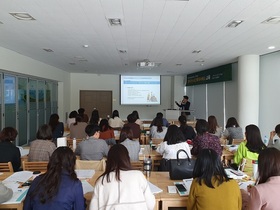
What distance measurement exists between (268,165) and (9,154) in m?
3.14

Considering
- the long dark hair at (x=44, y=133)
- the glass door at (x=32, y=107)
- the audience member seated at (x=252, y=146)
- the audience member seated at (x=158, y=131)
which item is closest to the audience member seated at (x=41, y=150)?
the long dark hair at (x=44, y=133)

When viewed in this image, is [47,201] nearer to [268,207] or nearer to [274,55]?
[268,207]

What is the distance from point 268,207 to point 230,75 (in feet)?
25.0

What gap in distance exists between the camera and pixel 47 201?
1.74 m

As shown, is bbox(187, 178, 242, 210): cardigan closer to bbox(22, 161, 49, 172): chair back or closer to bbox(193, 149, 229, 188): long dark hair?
bbox(193, 149, 229, 188): long dark hair

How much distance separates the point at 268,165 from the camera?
73.3 inches

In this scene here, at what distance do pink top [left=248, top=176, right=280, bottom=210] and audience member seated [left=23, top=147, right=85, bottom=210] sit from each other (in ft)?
4.40

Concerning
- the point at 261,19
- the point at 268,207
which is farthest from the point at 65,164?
the point at 261,19

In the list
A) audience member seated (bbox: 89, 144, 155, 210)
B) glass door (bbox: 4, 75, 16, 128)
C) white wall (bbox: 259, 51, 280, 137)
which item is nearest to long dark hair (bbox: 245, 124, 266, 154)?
audience member seated (bbox: 89, 144, 155, 210)

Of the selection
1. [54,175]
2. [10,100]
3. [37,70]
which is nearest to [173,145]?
[54,175]

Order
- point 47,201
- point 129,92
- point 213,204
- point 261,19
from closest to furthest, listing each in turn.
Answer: point 47,201, point 213,204, point 261,19, point 129,92

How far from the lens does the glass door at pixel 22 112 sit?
24.7ft

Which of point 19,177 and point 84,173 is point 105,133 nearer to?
point 84,173

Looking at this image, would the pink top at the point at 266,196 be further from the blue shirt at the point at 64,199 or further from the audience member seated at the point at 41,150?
the audience member seated at the point at 41,150
